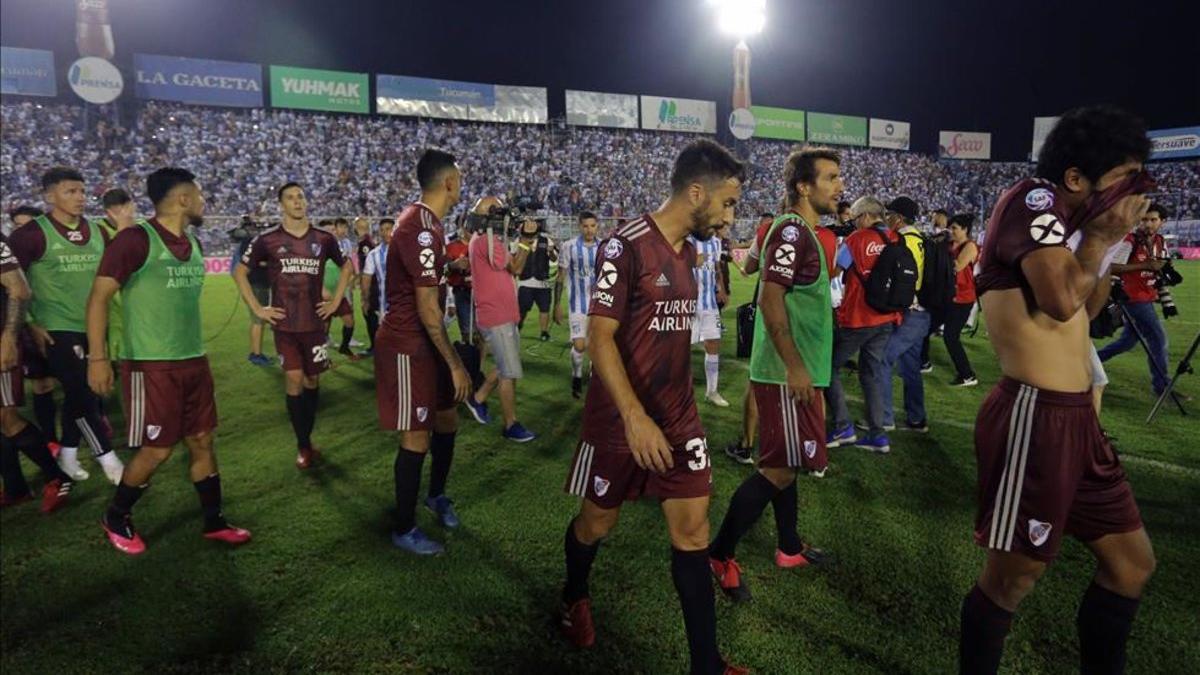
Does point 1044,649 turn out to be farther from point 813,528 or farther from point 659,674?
point 659,674

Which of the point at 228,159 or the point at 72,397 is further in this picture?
the point at 228,159

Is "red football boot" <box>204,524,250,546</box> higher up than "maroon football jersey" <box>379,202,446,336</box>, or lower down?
lower down

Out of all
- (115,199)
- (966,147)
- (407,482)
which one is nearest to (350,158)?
(115,199)

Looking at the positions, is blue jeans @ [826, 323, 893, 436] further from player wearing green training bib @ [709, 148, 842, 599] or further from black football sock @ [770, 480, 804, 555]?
black football sock @ [770, 480, 804, 555]

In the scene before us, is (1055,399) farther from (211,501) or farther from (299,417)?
(299,417)

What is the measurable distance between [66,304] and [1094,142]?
6.71 meters

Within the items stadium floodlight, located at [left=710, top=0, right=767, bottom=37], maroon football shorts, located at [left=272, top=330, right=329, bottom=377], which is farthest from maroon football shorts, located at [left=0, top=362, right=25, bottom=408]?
stadium floodlight, located at [left=710, top=0, right=767, bottom=37]

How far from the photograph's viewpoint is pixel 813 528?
13.8 feet

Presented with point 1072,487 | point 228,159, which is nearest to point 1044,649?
point 1072,487

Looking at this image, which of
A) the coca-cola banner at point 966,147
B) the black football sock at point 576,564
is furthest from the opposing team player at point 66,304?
the coca-cola banner at point 966,147

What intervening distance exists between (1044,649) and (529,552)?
8.80 feet

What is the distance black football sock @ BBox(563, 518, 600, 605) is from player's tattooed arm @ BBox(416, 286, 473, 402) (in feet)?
4.05

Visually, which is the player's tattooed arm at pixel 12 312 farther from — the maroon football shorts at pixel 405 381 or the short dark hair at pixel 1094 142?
the short dark hair at pixel 1094 142

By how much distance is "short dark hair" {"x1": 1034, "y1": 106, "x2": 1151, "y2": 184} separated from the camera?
1976 mm
